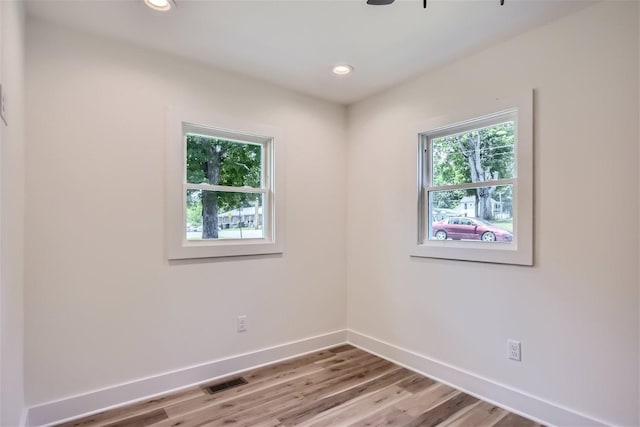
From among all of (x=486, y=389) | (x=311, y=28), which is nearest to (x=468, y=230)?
(x=486, y=389)

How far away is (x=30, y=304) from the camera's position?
209 centimetres

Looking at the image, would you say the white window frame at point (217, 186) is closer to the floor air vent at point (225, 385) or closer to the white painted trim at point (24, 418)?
the floor air vent at point (225, 385)

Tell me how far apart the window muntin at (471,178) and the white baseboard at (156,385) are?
1551 millimetres

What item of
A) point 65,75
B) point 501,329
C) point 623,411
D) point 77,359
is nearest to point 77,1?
point 65,75

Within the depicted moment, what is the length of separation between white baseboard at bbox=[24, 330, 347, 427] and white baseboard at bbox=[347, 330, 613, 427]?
68 centimetres

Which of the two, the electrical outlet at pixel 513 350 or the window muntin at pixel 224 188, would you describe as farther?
the window muntin at pixel 224 188

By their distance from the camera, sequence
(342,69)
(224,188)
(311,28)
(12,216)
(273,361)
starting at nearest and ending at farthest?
Answer: (12,216) → (311,28) → (342,69) → (224,188) → (273,361)

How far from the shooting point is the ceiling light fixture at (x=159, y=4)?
196cm

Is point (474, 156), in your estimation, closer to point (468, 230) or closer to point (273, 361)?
point (468, 230)

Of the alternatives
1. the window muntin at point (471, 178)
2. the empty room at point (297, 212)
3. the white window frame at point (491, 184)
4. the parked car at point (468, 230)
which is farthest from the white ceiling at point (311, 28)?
the parked car at point (468, 230)

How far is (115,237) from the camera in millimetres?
2352

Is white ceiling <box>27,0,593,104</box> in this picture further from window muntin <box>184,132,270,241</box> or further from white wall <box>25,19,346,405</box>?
window muntin <box>184,132,270,241</box>

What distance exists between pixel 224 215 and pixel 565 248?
2372 mm

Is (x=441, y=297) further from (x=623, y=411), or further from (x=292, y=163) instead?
(x=292, y=163)
